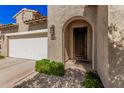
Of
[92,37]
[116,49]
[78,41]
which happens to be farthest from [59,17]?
[116,49]

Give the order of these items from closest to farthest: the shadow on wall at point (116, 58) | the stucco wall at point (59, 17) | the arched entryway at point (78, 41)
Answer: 1. the shadow on wall at point (116, 58)
2. the stucco wall at point (59, 17)
3. the arched entryway at point (78, 41)

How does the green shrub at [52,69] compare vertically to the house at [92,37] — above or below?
below

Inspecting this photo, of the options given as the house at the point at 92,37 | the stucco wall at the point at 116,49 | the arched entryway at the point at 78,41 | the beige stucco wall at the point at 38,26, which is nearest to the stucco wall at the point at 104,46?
the house at the point at 92,37

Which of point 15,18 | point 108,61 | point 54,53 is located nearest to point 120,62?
point 108,61

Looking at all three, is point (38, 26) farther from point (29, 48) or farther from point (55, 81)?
point (55, 81)

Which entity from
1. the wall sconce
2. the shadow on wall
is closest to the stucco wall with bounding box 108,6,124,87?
the shadow on wall

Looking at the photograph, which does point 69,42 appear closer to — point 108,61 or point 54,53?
point 54,53

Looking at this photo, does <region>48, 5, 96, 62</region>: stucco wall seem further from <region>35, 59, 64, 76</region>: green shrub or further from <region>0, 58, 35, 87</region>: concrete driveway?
<region>0, 58, 35, 87</region>: concrete driveway

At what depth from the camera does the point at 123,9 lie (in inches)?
154

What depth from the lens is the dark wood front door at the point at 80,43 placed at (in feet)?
29.6

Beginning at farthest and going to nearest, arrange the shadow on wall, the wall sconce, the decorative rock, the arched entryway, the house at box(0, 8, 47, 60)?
the house at box(0, 8, 47, 60) → the arched entryway → the wall sconce → the decorative rock → the shadow on wall

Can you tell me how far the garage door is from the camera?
33.3ft

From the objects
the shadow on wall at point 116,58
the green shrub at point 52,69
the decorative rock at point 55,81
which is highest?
the shadow on wall at point 116,58

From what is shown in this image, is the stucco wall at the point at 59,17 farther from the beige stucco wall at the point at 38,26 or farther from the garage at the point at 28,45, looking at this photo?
the beige stucco wall at the point at 38,26
